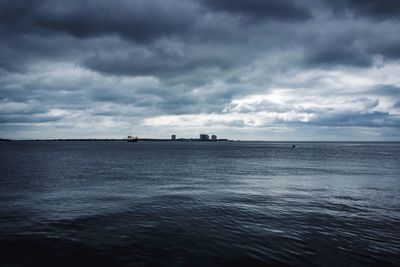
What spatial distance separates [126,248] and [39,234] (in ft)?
18.9

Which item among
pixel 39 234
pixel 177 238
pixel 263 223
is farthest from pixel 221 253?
pixel 39 234

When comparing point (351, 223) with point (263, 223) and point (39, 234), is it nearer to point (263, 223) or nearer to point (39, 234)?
point (263, 223)

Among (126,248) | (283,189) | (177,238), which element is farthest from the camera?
(283,189)

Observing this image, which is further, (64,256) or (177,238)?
(177,238)

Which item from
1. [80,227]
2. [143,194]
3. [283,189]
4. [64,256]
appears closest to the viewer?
[64,256]

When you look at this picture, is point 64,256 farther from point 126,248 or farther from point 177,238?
point 177,238

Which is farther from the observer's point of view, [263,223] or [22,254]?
[263,223]

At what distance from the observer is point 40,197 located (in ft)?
85.8

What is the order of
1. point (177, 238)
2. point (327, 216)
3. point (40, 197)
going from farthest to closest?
point (40, 197) → point (327, 216) → point (177, 238)

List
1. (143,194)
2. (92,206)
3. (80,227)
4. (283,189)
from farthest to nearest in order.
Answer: (283,189) < (143,194) < (92,206) < (80,227)

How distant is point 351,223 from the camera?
18.3m

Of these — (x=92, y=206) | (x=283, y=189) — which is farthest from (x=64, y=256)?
(x=283, y=189)

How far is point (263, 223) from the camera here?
59.3 feet

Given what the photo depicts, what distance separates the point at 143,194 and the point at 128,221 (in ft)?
33.9
